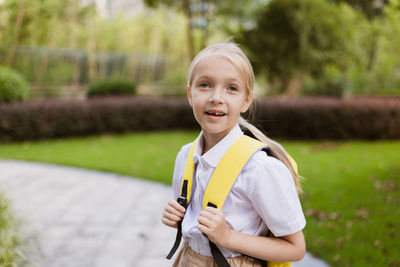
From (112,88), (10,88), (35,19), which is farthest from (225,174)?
(35,19)

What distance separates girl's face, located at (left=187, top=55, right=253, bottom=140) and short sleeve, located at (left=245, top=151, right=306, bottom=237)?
0.17 m

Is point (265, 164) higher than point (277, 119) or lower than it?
higher

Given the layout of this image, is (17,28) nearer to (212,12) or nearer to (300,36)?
(212,12)

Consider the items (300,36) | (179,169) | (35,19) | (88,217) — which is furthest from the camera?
(300,36)

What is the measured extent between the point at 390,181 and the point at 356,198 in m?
1.02

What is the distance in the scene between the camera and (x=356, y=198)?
14.5 feet

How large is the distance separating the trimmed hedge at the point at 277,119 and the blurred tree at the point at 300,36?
4.42 meters

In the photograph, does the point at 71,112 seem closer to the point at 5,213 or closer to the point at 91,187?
the point at 91,187

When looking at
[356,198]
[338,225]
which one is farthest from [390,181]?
[338,225]

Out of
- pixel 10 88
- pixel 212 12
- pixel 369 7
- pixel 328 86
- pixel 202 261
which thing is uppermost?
pixel 369 7

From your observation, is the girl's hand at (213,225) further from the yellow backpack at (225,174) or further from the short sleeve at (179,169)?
the short sleeve at (179,169)

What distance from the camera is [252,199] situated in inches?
41.4

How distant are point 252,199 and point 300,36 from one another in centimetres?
1271

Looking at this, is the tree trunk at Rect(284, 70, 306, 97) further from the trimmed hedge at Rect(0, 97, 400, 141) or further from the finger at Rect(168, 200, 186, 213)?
the finger at Rect(168, 200, 186, 213)
